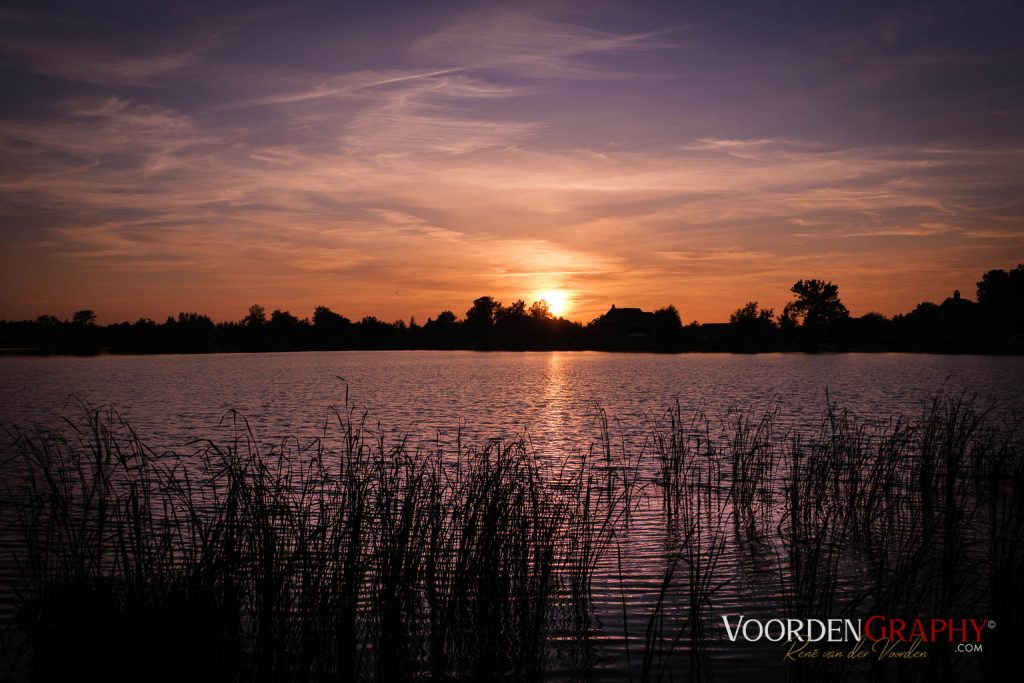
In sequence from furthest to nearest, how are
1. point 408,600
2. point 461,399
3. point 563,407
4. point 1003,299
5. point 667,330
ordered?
point 667,330 < point 1003,299 < point 461,399 < point 563,407 < point 408,600

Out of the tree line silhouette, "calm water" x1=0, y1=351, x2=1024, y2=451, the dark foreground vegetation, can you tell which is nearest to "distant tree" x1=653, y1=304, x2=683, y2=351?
the tree line silhouette

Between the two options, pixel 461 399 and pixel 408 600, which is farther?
pixel 461 399

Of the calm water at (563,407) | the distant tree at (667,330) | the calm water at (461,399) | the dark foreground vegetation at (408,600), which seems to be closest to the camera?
the dark foreground vegetation at (408,600)

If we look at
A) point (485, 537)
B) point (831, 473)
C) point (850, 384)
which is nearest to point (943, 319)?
point (850, 384)

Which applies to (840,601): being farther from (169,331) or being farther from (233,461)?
(169,331)

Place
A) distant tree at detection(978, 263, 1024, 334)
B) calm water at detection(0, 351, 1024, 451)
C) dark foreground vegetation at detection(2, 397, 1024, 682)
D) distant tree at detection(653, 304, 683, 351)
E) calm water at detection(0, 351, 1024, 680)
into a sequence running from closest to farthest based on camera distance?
Result: dark foreground vegetation at detection(2, 397, 1024, 682)
calm water at detection(0, 351, 1024, 680)
calm water at detection(0, 351, 1024, 451)
distant tree at detection(978, 263, 1024, 334)
distant tree at detection(653, 304, 683, 351)

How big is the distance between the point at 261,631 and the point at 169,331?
18237cm

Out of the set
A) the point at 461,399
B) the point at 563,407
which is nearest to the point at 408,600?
the point at 563,407

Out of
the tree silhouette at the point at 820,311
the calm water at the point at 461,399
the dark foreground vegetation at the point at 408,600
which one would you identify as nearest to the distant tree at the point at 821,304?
the tree silhouette at the point at 820,311

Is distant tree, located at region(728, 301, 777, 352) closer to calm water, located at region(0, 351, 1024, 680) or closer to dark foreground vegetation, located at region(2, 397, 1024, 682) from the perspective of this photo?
calm water, located at region(0, 351, 1024, 680)

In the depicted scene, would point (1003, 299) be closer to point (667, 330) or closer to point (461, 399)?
point (667, 330)

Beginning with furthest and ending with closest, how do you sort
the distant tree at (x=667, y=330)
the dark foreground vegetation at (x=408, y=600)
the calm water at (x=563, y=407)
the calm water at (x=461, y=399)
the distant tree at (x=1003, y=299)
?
the distant tree at (x=667, y=330)
the distant tree at (x=1003, y=299)
the calm water at (x=461, y=399)
the calm water at (x=563, y=407)
the dark foreground vegetation at (x=408, y=600)

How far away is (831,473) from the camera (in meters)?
19.1

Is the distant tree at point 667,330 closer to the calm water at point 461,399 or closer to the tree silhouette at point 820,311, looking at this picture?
the tree silhouette at point 820,311
